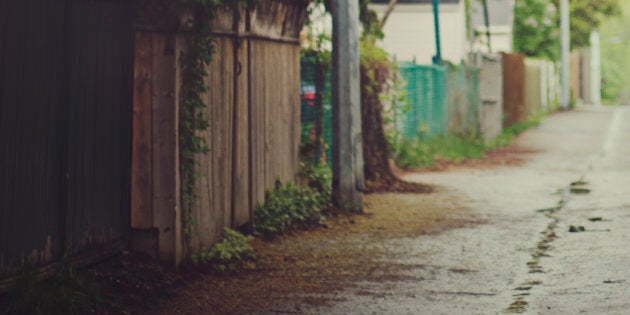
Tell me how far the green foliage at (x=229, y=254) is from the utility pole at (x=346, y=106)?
2.75 meters

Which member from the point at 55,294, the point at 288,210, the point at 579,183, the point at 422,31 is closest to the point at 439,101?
the point at 579,183

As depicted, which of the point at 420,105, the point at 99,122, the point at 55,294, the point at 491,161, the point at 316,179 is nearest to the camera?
the point at 55,294

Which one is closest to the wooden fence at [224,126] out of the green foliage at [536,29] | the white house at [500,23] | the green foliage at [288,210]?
the green foliage at [288,210]

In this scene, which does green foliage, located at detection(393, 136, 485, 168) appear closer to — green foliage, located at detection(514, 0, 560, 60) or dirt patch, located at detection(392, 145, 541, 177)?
dirt patch, located at detection(392, 145, 541, 177)

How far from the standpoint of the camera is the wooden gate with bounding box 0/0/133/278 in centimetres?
681

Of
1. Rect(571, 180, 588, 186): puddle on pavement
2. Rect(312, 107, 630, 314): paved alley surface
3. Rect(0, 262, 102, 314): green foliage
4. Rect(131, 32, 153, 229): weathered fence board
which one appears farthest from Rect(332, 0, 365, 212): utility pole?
Rect(0, 262, 102, 314): green foliage

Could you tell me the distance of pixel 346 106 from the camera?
1209 centimetres

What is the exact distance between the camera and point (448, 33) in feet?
124

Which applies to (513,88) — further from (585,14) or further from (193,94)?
(193,94)

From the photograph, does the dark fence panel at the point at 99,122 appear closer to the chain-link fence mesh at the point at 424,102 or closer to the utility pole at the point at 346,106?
the utility pole at the point at 346,106

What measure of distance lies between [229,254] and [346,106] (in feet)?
11.5

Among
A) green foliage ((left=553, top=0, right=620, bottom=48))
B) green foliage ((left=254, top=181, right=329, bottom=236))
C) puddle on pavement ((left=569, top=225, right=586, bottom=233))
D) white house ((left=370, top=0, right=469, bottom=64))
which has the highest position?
green foliage ((left=553, top=0, right=620, bottom=48))

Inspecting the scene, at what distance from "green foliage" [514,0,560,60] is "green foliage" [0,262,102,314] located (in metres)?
40.7

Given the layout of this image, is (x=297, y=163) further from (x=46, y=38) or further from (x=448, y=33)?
(x=448, y=33)
